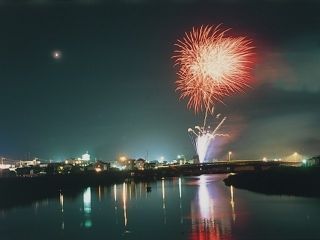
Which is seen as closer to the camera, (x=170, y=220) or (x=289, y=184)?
(x=170, y=220)

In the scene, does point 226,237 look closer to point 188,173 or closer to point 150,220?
point 150,220

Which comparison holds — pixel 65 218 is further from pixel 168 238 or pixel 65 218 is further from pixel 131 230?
pixel 168 238

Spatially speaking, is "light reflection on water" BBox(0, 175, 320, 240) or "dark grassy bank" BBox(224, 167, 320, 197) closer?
"light reflection on water" BBox(0, 175, 320, 240)

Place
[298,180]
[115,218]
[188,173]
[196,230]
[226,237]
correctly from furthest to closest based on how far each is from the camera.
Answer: [188,173], [298,180], [115,218], [196,230], [226,237]

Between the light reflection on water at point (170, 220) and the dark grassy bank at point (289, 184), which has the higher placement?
the dark grassy bank at point (289, 184)

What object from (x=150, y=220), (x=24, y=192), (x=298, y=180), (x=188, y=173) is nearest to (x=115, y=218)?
(x=150, y=220)

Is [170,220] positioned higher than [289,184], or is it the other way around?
[289,184]

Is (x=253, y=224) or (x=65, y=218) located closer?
(x=253, y=224)

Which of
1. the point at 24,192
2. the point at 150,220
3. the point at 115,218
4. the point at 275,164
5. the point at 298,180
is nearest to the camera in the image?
the point at 150,220

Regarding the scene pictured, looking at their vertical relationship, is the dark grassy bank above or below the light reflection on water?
above

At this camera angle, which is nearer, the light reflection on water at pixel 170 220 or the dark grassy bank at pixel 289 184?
the light reflection on water at pixel 170 220
